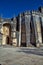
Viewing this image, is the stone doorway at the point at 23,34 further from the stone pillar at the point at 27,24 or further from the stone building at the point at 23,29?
the stone pillar at the point at 27,24

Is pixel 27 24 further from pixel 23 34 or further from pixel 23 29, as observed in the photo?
pixel 23 34

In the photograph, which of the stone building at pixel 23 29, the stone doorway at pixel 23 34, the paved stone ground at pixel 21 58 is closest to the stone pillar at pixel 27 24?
the stone building at pixel 23 29

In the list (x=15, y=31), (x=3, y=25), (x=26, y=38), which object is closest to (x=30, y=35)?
(x=26, y=38)

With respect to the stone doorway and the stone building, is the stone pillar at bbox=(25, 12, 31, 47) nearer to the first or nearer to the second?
the stone building

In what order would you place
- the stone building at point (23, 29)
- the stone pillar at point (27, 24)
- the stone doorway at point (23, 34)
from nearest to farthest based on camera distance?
the stone building at point (23, 29), the stone pillar at point (27, 24), the stone doorway at point (23, 34)

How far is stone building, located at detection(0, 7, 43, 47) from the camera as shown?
28625mm

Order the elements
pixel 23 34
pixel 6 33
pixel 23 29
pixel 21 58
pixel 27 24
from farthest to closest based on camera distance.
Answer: pixel 6 33
pixel 23 29
pixel 23 34
pixel 27 24
pixel 21 58

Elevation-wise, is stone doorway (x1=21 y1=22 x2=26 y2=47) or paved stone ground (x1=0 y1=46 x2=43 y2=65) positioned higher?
stone doorway (x1=21 y1=22 x2=26 y2=47)

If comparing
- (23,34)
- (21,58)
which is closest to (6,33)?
(23,34)

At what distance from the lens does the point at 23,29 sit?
2991 cm

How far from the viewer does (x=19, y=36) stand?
2959 cm

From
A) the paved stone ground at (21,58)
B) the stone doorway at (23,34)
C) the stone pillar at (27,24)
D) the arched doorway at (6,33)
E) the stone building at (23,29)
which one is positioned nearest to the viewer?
the paved stone ground at (21,58)

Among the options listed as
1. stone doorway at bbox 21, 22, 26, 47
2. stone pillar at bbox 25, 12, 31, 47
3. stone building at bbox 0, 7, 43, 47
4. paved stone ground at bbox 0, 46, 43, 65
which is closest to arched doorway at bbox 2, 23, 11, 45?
stone building at bbox 0, 7, 43, 47

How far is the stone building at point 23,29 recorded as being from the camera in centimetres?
2862
